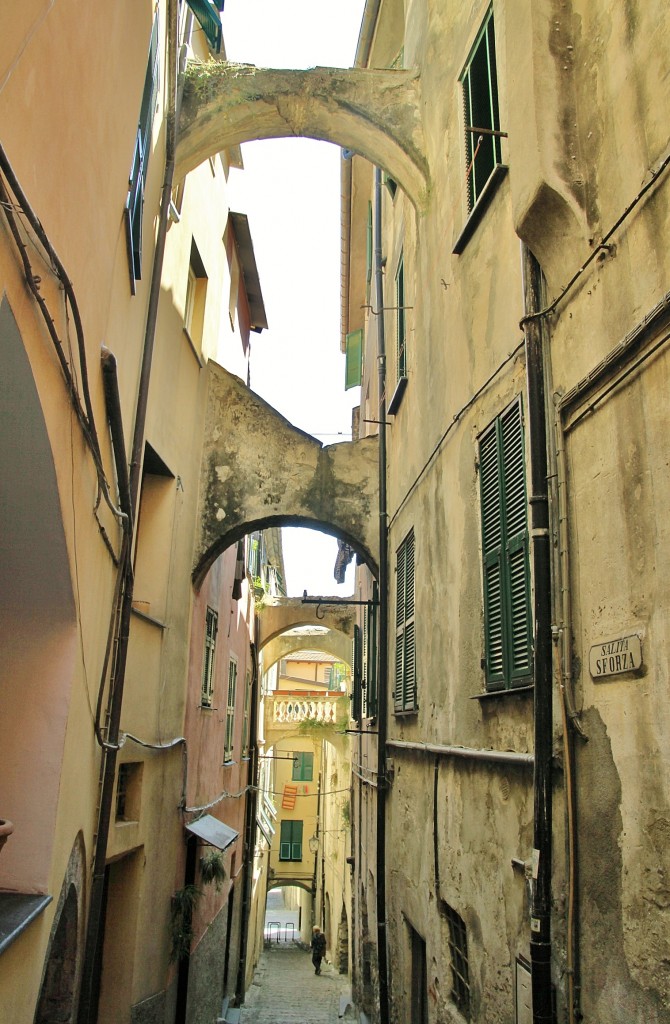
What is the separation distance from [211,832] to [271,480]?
4534mm

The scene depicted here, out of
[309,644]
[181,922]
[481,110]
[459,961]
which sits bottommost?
[181,922]

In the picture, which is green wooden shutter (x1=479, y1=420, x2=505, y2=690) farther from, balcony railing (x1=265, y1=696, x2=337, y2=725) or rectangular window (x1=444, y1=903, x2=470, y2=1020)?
balcony railing (x1=265, y1=696, x2=337, y2=725)

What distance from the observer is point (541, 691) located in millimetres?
3885

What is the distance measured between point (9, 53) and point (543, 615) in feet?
10.4

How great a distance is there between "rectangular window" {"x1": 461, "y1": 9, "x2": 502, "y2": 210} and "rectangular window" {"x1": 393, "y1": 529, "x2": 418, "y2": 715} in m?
3.55

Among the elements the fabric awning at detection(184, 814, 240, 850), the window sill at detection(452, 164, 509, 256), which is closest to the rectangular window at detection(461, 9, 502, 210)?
the window sill at detection(452, 164, 509, 256)

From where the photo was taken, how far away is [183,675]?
1005 cm

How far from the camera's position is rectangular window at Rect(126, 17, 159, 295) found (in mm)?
5824

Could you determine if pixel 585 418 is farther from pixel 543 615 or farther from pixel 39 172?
pixel 39 172

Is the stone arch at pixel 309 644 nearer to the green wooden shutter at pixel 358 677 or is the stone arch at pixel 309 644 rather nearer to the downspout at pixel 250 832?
the downspout at pixel 250 832

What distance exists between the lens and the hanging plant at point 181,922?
921 cm

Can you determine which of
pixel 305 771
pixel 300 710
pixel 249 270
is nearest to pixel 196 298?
pixel 249 270

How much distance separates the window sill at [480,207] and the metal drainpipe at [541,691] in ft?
5.02

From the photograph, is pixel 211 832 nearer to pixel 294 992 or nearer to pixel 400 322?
pixel 400 322
